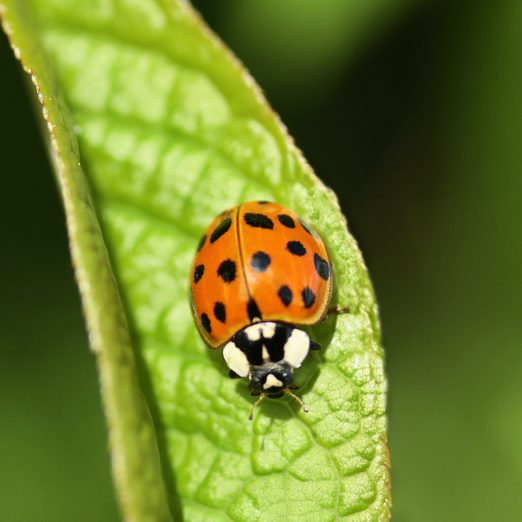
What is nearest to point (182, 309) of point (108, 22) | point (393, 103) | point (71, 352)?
point (108, 22)

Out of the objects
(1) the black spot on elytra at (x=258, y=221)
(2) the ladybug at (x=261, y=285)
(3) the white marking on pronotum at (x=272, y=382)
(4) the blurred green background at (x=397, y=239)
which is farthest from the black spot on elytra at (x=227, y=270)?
(4) the blurred green background at (x=397, y=239)

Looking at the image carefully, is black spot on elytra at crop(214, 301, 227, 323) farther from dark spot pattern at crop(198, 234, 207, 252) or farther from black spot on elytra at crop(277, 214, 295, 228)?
black spot on elytra at crop(277, 214, 295, 228)

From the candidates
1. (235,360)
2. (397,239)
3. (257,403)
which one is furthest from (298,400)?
(397,239)

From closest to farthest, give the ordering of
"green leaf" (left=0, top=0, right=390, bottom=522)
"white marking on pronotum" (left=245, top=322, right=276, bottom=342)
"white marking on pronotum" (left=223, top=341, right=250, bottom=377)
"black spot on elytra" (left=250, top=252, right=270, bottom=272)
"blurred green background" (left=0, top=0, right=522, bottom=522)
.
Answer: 1. "green leaf" (left=0, top=0, right=390, bottom=522)
2. "white marking on pronotum" (left=223, top=341, right=250, bottom=377)
3. "black spot on elytra" (left=250, top=252, right=270, bottom=272)
4. "white marking on pronotum" (left=245, top=322, right=276, bottom=342)
5. "blurred green background" (left=0, top=0, right=522, bottom=522)

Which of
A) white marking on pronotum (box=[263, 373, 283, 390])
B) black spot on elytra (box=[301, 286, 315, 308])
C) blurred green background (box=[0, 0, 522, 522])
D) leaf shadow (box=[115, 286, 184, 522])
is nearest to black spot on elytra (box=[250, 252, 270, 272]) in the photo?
black spot on elytra (box=[301, 286, 315, 308])

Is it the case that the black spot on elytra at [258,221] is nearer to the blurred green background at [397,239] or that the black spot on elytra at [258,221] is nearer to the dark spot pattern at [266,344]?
the dark spot pattern at [266,344]

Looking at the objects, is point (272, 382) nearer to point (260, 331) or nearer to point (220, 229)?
point (260, 331)
